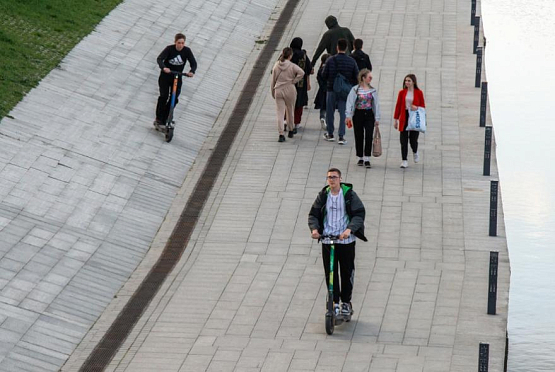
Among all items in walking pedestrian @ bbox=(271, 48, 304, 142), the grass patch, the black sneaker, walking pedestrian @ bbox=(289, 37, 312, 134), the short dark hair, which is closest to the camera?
the black sneaker

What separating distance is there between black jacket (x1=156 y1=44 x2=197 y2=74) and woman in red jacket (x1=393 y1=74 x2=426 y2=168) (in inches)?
115

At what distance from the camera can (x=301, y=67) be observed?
19484 millimetres

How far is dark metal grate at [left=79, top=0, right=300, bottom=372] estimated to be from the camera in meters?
13.3

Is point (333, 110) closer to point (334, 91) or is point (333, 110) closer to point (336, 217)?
point (334, 91)

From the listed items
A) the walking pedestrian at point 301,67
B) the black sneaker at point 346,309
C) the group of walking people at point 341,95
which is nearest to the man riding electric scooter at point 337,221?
the black sneaker at point 346,309

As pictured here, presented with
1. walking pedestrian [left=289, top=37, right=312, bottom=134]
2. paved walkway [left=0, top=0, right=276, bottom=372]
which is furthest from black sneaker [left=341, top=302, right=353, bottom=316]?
walking pedestrian [left=289, top=37, right=312, bottom=134]

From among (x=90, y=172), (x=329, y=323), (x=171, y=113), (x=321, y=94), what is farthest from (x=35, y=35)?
(x=329, y=323)

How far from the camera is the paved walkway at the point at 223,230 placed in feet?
43.0

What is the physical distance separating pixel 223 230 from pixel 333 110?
357cm

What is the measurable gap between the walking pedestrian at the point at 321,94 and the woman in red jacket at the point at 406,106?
1385 millimetres

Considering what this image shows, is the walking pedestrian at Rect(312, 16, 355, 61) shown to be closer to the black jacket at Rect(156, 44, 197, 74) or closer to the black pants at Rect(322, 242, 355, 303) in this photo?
the black jacket at Rect(156, 44, 197, 74)

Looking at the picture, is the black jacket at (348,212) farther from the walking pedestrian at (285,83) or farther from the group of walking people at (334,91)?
the walking pedestrian at (285,83)

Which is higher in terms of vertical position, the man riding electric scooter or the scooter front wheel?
the man riding electric scooter

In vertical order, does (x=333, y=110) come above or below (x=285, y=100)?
below
